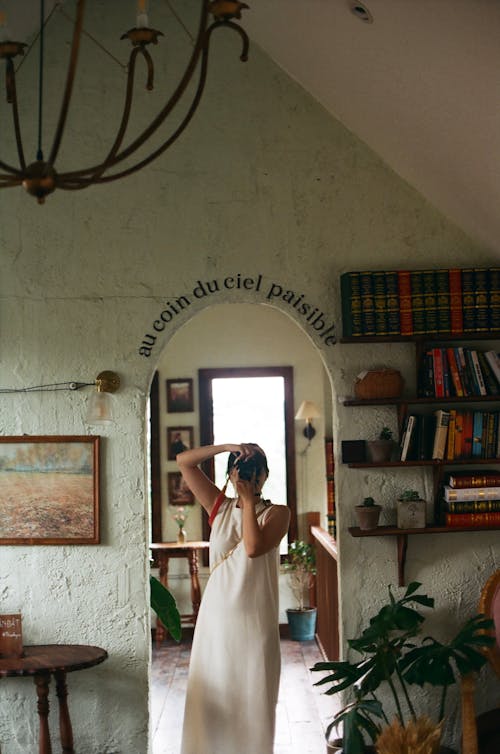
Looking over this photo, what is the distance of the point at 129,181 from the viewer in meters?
5.03

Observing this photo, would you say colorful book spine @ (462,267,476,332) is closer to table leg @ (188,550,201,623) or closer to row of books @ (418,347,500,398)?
row of books @ (418,347,500,398)

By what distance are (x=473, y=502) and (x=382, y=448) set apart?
550 millimetres

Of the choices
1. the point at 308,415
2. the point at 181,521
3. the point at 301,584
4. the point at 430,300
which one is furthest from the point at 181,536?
the point at 430,300

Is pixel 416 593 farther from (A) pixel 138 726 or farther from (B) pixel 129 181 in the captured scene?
(B) pixel 129 181

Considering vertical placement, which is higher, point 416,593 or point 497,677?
point 416,593

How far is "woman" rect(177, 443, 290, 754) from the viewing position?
13.4 ft

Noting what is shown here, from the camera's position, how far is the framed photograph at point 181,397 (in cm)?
884

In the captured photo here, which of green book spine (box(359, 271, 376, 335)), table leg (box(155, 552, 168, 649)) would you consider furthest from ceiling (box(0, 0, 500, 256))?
table leg (box(155, 552, 168, 649))

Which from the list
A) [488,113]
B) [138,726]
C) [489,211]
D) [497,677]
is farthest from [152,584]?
[488,113]

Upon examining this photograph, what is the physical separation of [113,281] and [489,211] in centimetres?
198

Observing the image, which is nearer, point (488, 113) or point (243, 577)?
point (488, 113)

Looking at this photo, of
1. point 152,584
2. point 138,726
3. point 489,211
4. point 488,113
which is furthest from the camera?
point 152,584

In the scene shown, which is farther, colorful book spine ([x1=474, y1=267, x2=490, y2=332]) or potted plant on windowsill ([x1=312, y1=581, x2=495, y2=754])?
colorful book spine ([x1=474, y1=267, x2=490, y2=332])

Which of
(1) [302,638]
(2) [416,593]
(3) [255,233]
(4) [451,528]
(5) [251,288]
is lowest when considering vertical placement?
(1) [302,638]
